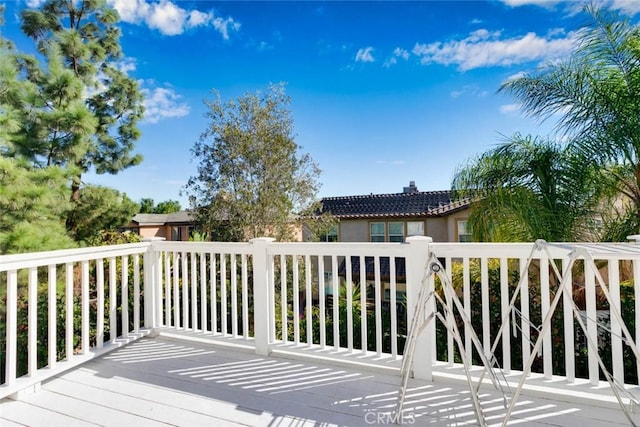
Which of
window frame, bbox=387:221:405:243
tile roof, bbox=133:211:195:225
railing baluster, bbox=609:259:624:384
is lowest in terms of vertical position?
railing baluster, bbox=609:259:624:384

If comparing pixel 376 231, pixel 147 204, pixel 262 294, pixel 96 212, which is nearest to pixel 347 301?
pixel 262 294

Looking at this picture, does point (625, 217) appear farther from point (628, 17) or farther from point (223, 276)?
point (223, 276)

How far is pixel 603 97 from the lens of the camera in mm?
3857

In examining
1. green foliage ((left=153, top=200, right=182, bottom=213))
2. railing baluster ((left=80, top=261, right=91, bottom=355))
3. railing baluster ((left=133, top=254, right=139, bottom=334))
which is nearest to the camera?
railing baluster ((left=80, top=261, right=91, bottom=355))

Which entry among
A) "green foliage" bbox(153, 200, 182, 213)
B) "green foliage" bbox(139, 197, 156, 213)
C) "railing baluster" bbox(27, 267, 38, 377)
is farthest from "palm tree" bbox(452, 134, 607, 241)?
"green foliage" bbox(139, 197, 156, 213)

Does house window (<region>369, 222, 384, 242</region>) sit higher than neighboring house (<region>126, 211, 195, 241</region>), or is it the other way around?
neighboring house (<region>126, 211, 195, 241</region>)

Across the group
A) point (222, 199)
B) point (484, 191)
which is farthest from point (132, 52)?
point (484, 191)

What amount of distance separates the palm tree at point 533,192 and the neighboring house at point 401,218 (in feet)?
21.3

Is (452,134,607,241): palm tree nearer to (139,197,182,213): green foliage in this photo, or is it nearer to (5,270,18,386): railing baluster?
(5,270,18,386): railing baluster

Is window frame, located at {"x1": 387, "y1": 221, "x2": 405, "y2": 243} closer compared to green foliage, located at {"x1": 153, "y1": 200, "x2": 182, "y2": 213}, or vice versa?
window frame, located at {"x1": 387, "y1": 221, "x2": 405, "y2": 243}

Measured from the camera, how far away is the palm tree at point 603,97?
3637mm

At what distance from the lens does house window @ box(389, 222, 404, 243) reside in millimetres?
12094

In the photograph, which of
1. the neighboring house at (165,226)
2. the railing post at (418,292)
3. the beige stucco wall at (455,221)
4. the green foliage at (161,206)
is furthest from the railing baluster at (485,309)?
the green foliage at (161,206)

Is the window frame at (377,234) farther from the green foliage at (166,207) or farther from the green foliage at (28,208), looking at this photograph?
the green foliage at (166,207)
